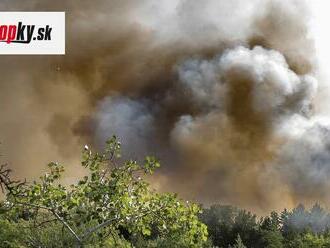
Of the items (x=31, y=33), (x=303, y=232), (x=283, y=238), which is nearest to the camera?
(x=31, y=33)

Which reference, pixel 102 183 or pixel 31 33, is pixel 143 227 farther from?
pixel 31 33

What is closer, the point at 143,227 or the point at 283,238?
the point at 143,227

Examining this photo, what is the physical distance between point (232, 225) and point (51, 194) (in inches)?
4626

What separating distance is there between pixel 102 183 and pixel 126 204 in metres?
1.25

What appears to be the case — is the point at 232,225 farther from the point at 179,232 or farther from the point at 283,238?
the point at 179,232

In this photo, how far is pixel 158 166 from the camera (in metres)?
21.2

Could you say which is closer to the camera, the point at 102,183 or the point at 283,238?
the point at 102,183

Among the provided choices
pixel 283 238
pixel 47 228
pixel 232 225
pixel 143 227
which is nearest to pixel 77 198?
pixel 143 227

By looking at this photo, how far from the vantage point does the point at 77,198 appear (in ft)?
66.0

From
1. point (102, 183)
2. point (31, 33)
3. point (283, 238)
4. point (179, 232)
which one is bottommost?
point (179, 232)

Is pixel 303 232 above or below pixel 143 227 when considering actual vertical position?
above

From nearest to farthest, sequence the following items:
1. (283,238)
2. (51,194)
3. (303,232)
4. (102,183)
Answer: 1. (51,194)
2. (102,183)
3. (283,238)
4. (303,232)

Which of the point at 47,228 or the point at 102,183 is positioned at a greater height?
the point at 47,228

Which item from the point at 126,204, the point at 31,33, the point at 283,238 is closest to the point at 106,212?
the point at 126,204
